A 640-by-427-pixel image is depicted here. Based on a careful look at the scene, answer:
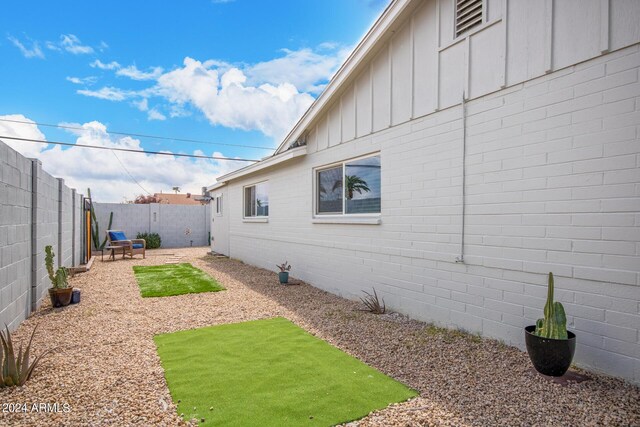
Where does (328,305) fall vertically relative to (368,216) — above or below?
below

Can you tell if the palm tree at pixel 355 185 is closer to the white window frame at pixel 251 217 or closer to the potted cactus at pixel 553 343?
the potted cactus at pixel 553 343

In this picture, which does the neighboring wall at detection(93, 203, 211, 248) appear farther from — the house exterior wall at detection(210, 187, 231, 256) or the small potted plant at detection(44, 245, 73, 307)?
the small potted plant at detection(44, 245, 73, 307)

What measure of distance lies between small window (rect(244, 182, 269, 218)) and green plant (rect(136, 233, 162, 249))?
26.5 ft

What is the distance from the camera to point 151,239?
18469mm

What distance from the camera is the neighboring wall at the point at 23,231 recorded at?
4527mm

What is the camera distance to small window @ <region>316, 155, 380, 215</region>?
661cm

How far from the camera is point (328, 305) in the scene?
21.6 ft

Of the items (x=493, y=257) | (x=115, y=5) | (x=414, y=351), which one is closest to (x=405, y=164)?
(x=493, y=257)

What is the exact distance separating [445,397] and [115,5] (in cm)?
1319

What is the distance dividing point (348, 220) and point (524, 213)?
3435mm

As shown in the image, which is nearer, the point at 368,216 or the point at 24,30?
the point at 368,216

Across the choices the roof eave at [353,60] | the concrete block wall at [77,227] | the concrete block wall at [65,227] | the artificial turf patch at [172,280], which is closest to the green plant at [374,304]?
the artificial turf patch at [172,280]

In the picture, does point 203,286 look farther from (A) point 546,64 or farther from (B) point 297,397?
(A) point 546,64

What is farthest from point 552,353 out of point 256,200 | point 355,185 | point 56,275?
point 256,200
